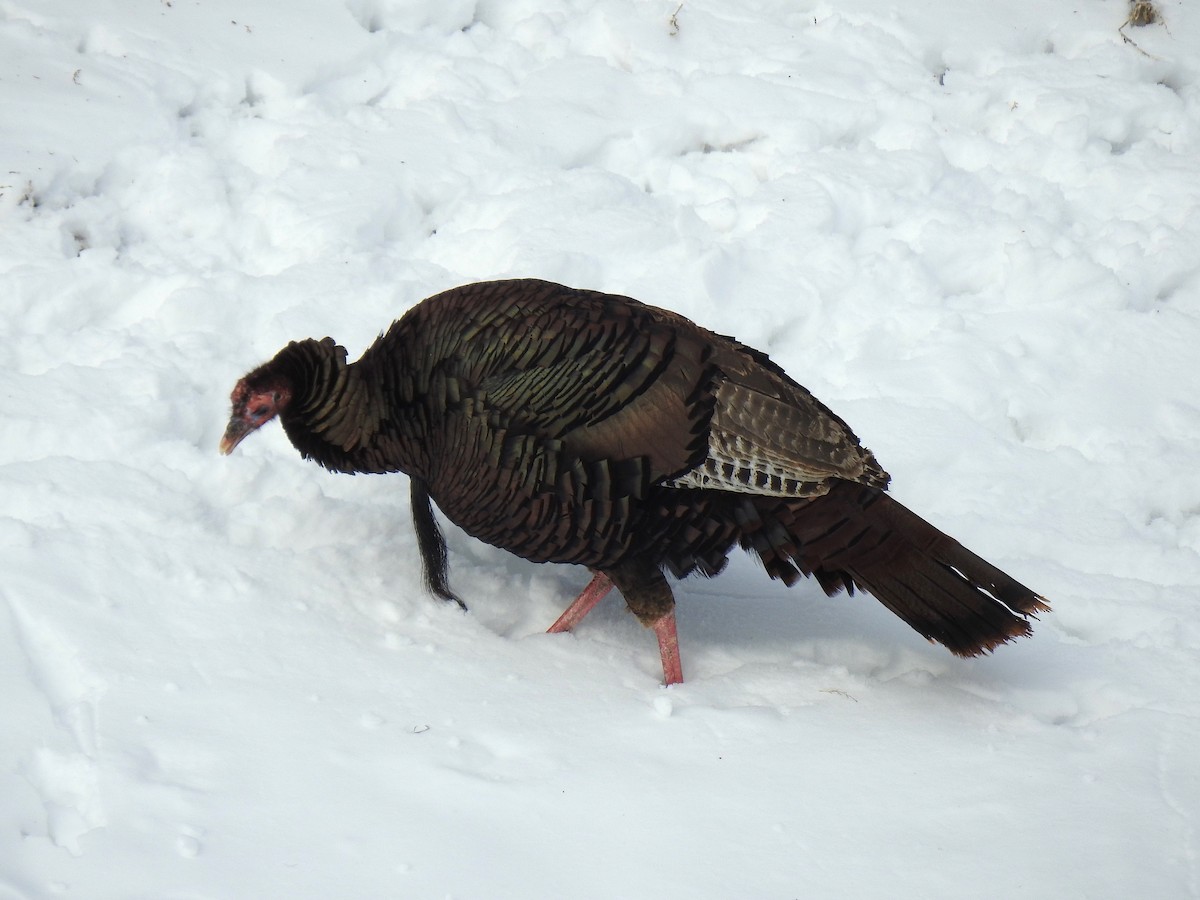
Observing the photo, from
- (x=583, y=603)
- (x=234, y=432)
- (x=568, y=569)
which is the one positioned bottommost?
(x=568, y=569)

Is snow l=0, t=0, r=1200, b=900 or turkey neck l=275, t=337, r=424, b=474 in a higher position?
turkey neck l=275, t=337, r=424, b=474

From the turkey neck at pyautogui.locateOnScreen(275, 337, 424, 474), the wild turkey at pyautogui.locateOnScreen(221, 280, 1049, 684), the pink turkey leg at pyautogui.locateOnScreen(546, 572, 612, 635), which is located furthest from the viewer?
Result: the pink turkey leg at pyautogui.locateOnScreen(546, 572, 612, 635)

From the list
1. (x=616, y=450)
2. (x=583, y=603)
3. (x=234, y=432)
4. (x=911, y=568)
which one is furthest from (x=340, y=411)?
(x=911, y=568)

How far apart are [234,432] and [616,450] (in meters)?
1.03

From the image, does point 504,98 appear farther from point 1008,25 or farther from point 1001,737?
point 1001,737

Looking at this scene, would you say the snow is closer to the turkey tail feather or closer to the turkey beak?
the turkey tail feather

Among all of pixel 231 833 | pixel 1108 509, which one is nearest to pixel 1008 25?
pixel 1108 509

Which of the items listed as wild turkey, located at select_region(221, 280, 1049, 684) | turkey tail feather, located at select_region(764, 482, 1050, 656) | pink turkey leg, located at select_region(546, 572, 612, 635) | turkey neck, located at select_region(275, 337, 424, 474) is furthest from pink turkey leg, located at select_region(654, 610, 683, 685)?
turkey neck, located at select_region(275, 337, 424, 474)

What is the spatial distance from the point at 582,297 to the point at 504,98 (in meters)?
2.40

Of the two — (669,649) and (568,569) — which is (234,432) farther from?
(669,649)

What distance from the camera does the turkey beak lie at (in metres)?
3.14

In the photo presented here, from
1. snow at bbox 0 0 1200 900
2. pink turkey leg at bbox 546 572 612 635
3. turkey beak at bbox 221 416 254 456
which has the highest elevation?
turkey beak at bbox 221 416 254 456

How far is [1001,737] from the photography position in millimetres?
3002

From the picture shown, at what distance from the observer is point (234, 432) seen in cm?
317
